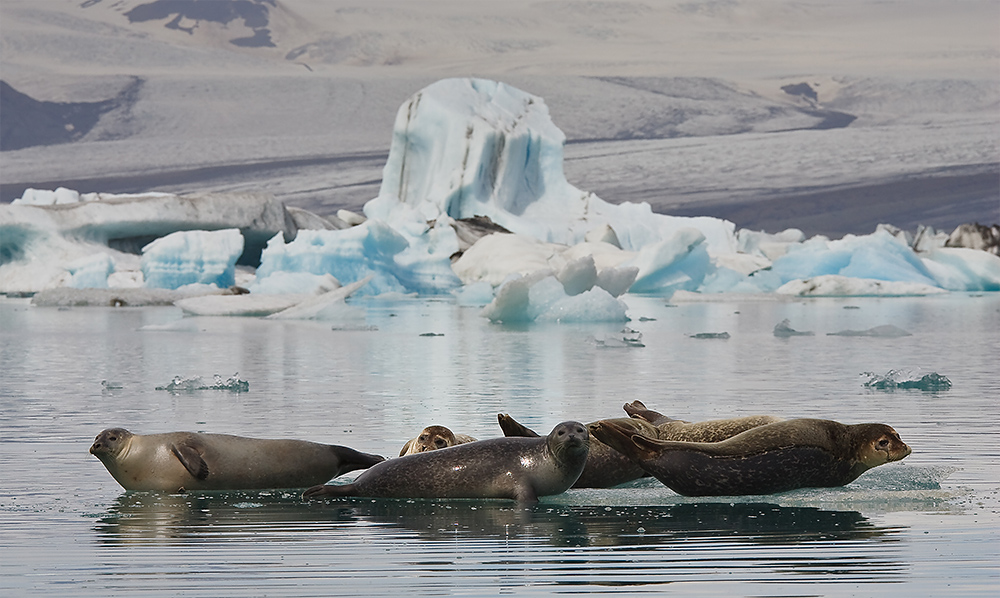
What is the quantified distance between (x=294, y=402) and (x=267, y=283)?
1811 cm

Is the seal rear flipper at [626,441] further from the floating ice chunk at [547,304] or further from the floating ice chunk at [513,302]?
the floating ice chunk at [547,304]

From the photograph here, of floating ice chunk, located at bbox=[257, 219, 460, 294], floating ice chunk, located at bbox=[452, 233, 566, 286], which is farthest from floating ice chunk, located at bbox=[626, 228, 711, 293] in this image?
floating ice chunk, located at bbox=[257, 219, 460, 294]

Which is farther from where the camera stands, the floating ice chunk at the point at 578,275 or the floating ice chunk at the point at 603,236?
the floating ice chunk at the point at 603,236

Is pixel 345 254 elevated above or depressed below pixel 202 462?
above

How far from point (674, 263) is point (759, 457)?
25119 mm

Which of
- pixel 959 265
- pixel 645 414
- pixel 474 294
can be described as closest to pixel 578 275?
pixel 474 294

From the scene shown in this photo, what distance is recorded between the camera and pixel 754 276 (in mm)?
32844

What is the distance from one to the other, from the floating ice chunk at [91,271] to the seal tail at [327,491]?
24.1 m

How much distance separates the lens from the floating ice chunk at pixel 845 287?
99.3 ft

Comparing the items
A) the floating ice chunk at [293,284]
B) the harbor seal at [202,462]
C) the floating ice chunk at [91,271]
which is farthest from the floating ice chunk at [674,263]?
the harbor seal at [202,462]

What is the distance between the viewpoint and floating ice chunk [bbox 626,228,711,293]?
91.4ft

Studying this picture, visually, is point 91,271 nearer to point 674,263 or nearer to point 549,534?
point 674,263

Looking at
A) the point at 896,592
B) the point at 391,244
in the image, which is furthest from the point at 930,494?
the point at 391,244

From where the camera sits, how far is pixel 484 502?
4648 millimetres
